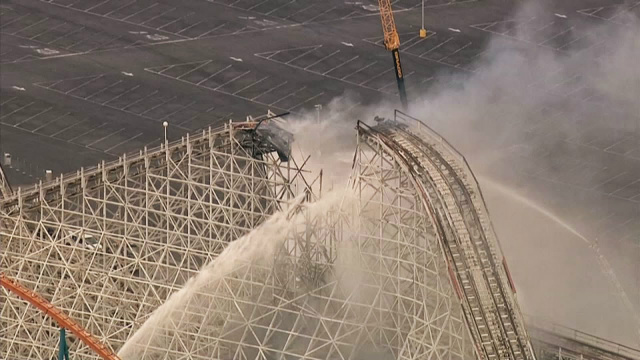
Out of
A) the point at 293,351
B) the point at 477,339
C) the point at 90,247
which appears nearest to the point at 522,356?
the point at 477,339

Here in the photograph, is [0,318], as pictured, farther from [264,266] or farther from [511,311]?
[511,311]

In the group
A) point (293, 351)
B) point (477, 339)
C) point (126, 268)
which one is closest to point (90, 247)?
point (126, 268)

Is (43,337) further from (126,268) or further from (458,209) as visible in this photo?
(458,209)

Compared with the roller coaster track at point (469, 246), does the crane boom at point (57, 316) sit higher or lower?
lower

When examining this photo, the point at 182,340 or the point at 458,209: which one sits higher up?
the point at 458,209

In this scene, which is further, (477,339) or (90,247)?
(90,247)

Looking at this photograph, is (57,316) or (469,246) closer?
(57,316)

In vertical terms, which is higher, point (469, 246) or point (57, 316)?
point (469, 246)
